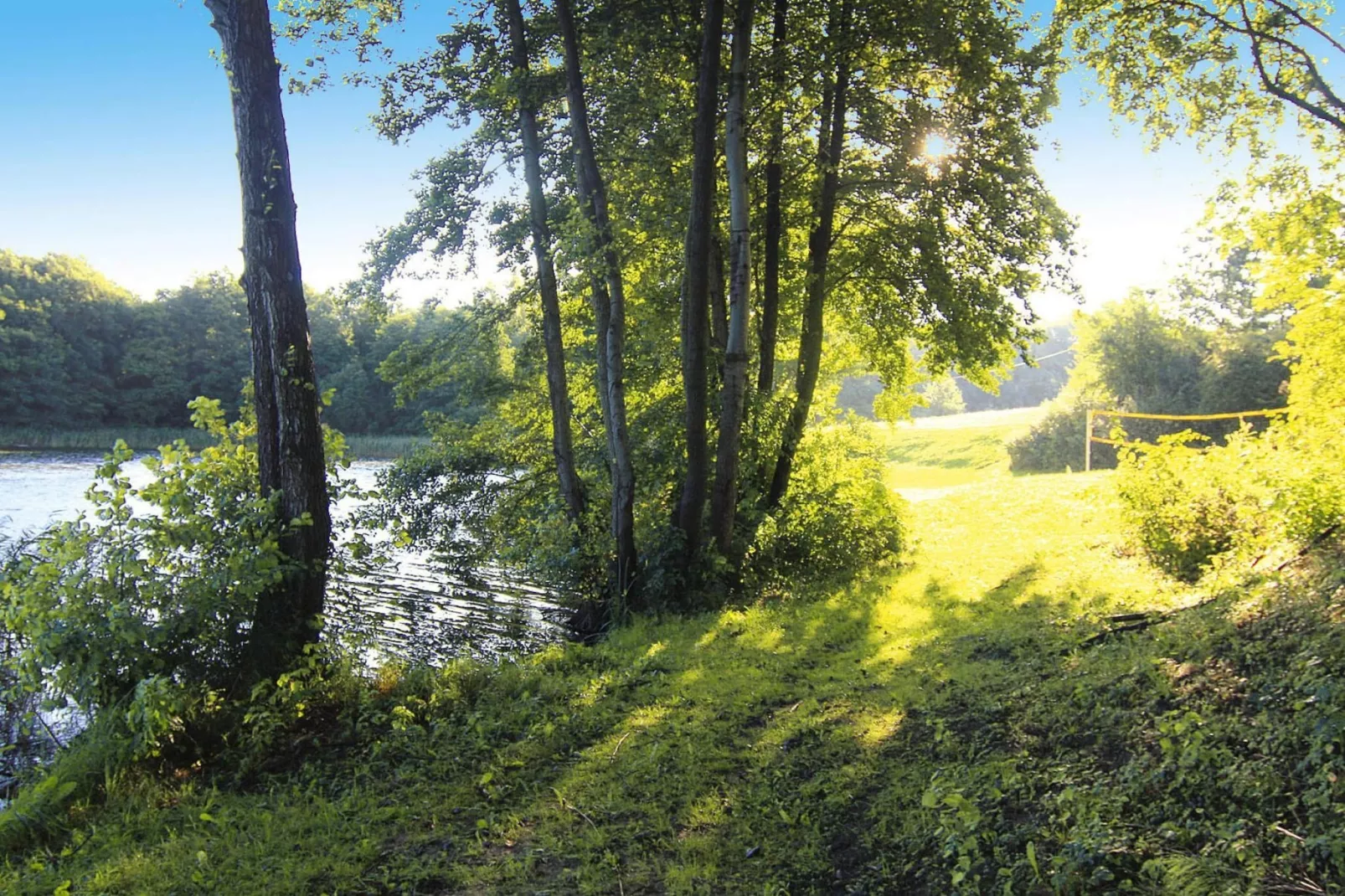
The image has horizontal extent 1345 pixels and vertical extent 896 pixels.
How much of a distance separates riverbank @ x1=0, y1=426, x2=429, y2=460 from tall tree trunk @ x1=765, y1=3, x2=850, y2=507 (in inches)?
1156

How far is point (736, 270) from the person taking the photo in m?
8.71

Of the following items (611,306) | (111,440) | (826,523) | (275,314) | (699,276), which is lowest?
(826,523)

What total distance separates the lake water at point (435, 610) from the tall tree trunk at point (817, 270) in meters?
3.87

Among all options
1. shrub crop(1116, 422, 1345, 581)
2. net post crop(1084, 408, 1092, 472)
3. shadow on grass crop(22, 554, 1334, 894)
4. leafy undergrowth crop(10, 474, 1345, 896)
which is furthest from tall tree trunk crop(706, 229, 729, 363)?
net post crop(1084, 408, 1092, 472)

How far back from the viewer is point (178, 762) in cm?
497

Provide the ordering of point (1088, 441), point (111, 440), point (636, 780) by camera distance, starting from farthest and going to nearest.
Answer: point (111, 440) < point (1088, 441) < point (636, 780)

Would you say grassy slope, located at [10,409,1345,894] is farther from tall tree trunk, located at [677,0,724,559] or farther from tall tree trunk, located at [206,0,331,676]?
tall tree trunk, located at [677,0,724,559]

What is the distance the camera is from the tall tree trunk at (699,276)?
8.09m

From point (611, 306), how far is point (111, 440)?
142ft

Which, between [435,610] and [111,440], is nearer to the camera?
[435,610]

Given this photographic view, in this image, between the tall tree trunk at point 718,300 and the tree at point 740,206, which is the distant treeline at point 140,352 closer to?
the tree at point 740,206

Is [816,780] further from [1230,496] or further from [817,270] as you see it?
[817,270]

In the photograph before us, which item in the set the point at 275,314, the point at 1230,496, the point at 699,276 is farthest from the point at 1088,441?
the point at 275,314

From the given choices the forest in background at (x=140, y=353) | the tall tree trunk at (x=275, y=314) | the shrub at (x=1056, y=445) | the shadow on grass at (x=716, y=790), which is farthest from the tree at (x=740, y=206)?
the forest in background at (x=140, y=353)
